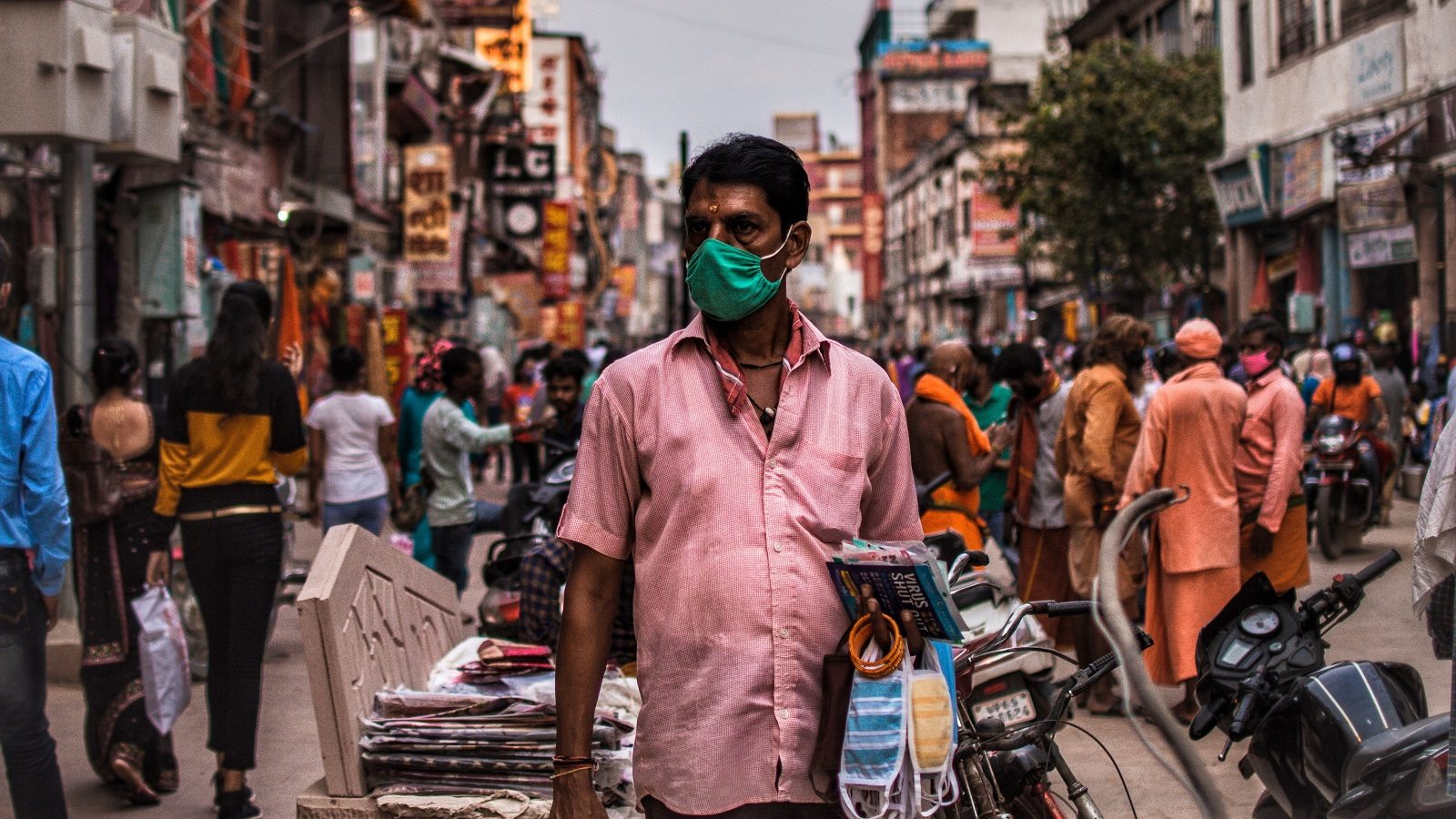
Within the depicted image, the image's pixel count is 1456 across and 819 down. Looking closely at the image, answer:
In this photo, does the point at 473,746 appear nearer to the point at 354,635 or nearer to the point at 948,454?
the point at 354,635

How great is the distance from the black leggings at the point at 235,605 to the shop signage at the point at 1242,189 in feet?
64.9

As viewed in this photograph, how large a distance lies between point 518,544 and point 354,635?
2.95 metres

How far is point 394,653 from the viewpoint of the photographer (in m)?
5.05

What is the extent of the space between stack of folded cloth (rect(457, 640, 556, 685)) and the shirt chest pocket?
8.38 ft

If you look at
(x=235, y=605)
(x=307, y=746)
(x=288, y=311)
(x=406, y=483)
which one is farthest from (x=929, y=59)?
(x=235, y=605)

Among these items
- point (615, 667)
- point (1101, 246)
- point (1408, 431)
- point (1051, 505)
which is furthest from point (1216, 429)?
point (1101, 246)

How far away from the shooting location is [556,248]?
43.1 m

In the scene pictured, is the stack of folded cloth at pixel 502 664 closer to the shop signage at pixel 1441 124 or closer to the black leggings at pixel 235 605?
the black leggings at pixel 235 605

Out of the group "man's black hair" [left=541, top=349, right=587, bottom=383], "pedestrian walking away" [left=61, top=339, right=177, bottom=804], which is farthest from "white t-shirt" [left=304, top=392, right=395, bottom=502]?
"pedestrian walking away" [left=61, top=339, right=177, bottom=804]

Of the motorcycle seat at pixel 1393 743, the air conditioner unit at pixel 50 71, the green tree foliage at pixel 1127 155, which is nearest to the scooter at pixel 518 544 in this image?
the air conditioner unit at pixel 50 71

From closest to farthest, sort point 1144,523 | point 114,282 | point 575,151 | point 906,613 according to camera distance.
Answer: point 906,613, point 1144,523, point 114,282, point 575,151

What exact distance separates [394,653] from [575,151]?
55.2m

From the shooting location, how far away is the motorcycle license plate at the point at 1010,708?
6.05 m

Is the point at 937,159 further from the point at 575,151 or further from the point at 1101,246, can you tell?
the point at 1101,246
